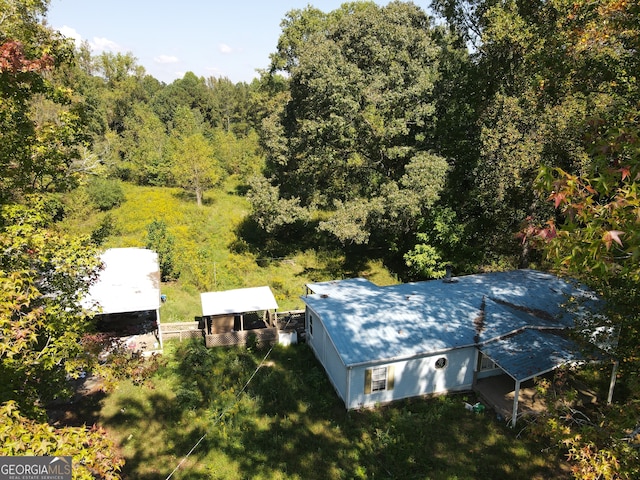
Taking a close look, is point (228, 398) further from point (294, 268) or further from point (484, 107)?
point (484, 107)

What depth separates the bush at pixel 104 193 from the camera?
37.1 metres

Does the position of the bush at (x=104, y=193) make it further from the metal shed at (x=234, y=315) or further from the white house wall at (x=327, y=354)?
the white house wall at (x=327, y=354)

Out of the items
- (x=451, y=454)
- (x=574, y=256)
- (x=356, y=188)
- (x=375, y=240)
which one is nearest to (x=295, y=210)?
(x=356, y=188)

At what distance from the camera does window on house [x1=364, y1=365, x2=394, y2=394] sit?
48.2 ft

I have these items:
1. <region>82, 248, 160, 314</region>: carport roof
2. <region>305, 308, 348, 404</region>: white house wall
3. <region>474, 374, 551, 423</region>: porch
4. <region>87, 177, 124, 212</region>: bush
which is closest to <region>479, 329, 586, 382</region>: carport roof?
<region>474, 374, 551, 423</region>: porch

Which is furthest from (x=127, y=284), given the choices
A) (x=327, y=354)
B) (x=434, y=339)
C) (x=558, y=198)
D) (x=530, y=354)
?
(x=558, y=198)

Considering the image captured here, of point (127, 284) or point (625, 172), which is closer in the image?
point (625, 172)

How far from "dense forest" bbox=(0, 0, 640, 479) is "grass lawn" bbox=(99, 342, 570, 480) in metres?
2.69

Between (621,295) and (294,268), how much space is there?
20.5 meters

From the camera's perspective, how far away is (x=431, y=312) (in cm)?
1708

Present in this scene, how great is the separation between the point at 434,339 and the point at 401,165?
43.4ft

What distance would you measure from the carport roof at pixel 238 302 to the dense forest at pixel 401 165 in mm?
6017

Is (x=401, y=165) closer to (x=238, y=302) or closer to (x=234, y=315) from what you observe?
(x=238, y=302)

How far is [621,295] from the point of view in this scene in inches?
412
